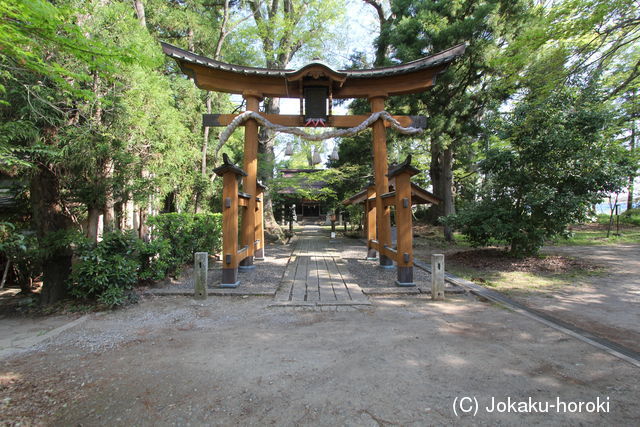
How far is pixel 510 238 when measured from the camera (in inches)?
282

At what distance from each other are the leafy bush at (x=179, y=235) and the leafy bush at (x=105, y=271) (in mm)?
778

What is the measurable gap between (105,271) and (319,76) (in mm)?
5435

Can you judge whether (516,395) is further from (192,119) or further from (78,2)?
(192,119)

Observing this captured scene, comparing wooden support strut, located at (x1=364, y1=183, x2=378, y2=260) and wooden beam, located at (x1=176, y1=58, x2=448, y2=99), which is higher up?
wooden beam, located at (x1=176, y1=58, x2=448, y2=99)

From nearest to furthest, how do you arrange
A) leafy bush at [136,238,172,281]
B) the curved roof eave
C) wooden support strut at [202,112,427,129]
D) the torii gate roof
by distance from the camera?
1. leafy bush at [136,238,172,281]
2. the curved roof eave
3. the torii gate roof
4. wooden support strut at [202,112,427,129]

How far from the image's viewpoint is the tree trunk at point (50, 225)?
172 inches

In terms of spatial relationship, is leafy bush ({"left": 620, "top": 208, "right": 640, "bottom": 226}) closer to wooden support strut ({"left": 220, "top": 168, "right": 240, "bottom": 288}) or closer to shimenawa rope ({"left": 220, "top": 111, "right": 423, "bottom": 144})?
shimenawa rope ({"left": 220, "top": 111, "right": 423, "bottom": 144})

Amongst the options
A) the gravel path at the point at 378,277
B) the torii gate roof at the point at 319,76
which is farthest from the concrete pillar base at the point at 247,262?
the torii gate roof at the point at 319,76

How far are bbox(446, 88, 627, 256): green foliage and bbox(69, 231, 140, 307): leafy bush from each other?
7649mm

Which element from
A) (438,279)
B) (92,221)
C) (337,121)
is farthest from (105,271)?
(337,121)

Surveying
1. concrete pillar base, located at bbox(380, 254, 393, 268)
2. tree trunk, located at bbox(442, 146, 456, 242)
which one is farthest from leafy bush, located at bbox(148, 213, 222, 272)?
tree trunk, located at bbox(442, 146, 456, 242)

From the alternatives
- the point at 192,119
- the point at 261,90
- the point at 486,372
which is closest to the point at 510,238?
the point at 486,372

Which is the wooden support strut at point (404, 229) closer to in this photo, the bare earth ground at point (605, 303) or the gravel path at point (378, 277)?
the gravel path at point (378, 277)

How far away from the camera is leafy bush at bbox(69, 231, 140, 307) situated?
411 cm
